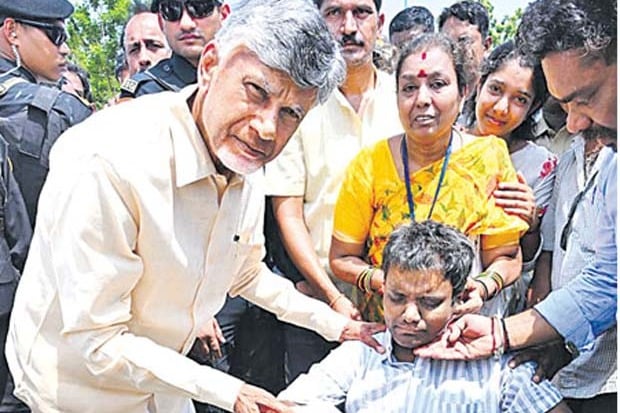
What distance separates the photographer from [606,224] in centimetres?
196

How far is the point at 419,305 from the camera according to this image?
223 centimetres

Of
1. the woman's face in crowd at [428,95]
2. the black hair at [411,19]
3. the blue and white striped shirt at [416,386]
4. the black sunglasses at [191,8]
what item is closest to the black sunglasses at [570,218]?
the blue and white striped shirt at [416,386]

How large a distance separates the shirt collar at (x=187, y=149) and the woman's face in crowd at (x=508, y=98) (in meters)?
1.23

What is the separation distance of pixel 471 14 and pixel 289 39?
2882 millimetres

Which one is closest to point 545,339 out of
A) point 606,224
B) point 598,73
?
point 606,224

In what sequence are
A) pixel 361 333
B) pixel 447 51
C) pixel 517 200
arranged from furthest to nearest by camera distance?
1. pixel 447 51
2. pixel 517 200
3. pixel 361 333

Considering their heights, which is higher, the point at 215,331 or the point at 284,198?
the point at 284,198

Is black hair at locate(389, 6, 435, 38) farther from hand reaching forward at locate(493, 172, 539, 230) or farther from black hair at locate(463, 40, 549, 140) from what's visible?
hand reaching forward at locate(493, 172, 539, 230)

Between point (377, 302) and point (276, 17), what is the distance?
1.14 m

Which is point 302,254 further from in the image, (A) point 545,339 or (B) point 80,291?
(B) point 80,291

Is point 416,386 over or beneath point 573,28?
beneath

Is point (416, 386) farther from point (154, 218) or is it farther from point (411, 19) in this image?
point (411, 19)

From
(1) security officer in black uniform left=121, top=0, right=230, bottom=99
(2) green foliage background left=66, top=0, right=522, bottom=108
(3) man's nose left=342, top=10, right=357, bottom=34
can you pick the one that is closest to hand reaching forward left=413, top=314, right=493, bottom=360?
(3) man's nose left=342, top=10, right=357, bottom=34

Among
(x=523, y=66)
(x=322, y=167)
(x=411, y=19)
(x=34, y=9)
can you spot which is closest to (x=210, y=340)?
(x=322, y=167)
